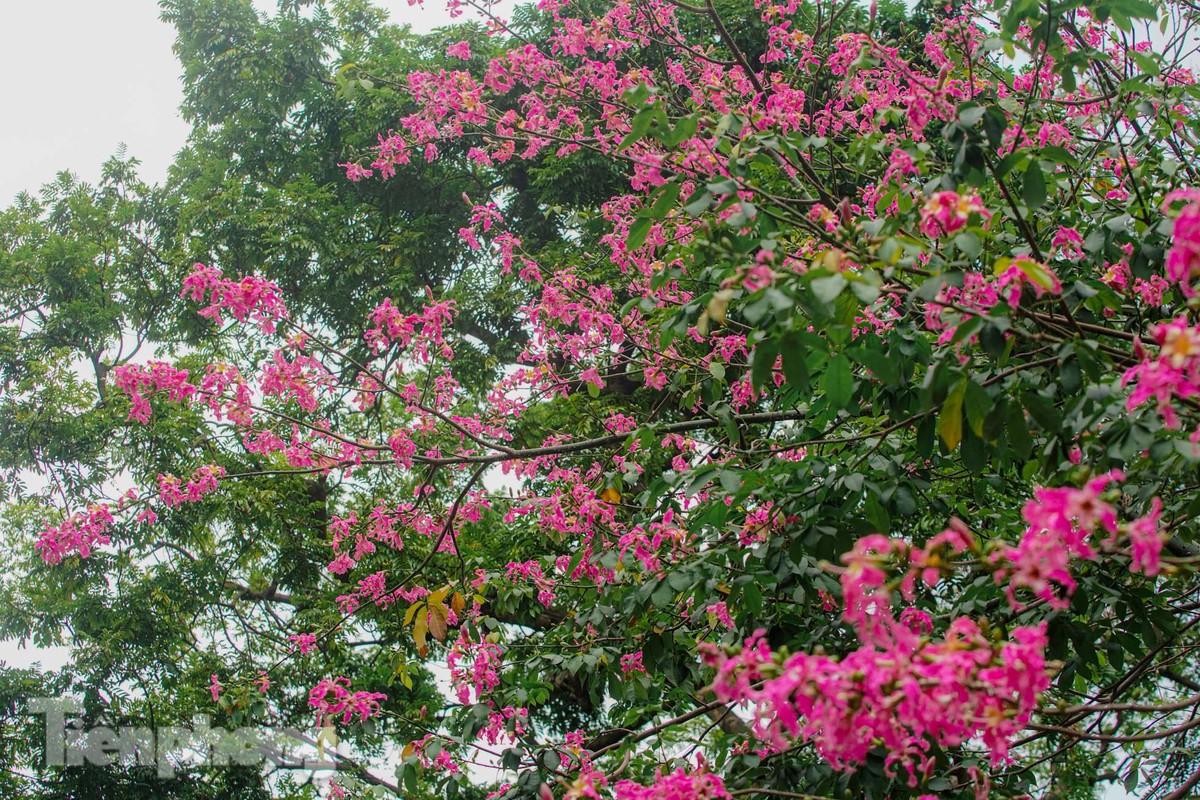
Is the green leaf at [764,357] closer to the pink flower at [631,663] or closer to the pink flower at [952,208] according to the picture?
the pink flower at [952,208]

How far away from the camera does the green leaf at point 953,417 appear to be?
1482mm

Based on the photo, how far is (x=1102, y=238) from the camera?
6.70 feet

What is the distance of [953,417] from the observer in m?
1.49

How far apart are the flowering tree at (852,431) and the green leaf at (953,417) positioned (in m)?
0.01

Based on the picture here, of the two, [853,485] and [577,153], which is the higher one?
[577,153]

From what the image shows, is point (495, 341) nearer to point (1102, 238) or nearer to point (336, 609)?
point (336, 609)

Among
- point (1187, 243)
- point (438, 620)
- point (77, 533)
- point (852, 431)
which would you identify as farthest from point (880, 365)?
point (77, 533)

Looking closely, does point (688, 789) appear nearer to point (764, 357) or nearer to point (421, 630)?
point (764, 357)

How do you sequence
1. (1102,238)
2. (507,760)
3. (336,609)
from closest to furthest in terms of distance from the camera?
(1102,238)
(507,760)
(336,609)

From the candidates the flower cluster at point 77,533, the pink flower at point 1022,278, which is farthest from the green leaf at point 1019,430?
the flower cluster at point 77,533

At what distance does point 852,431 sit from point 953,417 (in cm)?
136

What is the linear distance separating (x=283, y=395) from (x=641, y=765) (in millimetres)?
2103

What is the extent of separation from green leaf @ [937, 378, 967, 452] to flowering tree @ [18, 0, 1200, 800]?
0.03ft

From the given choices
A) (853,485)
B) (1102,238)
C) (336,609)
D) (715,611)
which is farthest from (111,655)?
(1102,238)
